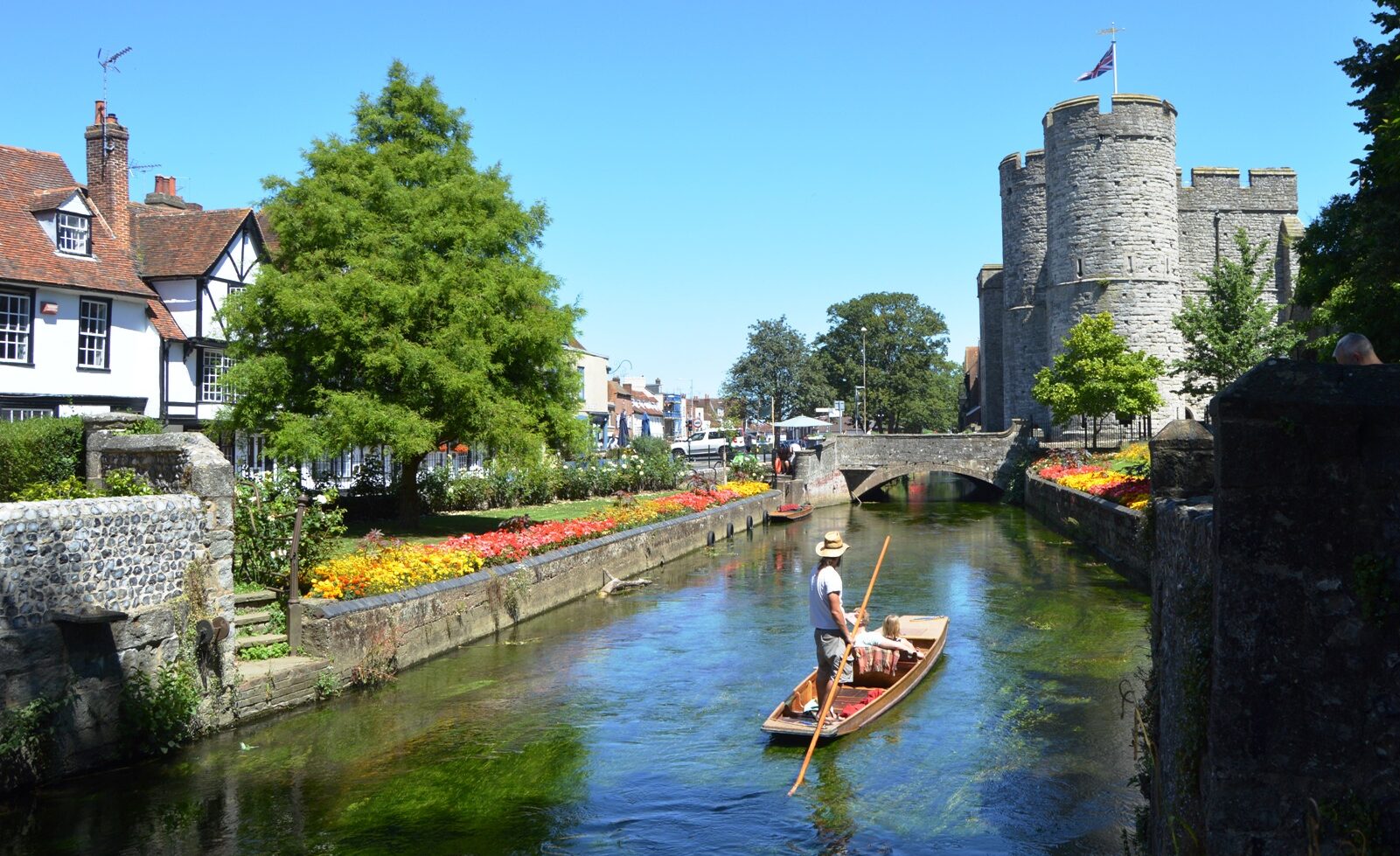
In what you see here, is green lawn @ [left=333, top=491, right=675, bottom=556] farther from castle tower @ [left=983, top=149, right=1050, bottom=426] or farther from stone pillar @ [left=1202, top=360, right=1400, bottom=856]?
castle tower @ [left=983, top=149, right=1050, bottom=426]

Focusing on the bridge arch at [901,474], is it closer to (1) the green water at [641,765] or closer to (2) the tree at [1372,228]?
(2) the tree at [1372,228]

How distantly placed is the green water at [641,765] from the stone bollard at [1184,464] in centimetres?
271

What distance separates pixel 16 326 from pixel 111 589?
667 inches

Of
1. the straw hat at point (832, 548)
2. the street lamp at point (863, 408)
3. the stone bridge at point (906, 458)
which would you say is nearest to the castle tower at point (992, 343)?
the stone bridge at point (906, 458)

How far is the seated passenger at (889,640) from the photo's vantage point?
1216cm

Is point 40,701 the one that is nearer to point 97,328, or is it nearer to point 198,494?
point 198,494

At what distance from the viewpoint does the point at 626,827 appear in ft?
28.7

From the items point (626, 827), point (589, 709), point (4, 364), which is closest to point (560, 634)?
point (589, 709)

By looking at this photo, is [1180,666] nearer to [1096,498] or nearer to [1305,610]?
[1305,610]

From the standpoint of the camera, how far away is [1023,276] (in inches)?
2044

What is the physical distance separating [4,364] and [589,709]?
58.5 ft

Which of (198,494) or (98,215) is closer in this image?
(198,494)

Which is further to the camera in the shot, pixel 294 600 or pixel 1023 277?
pixel 1023 277

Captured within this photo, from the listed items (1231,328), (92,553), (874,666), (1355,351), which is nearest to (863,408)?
(1231,328)
